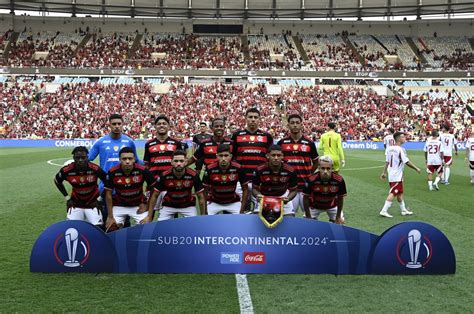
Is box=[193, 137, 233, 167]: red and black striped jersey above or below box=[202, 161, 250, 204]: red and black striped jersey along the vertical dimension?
above

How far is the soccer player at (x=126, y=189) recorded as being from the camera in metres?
6.92

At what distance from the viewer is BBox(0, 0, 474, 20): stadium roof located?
52.5 meters

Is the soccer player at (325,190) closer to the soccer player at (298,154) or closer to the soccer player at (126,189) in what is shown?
the soccer player at (298,154)

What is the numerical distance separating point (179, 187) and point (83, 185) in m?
1.40

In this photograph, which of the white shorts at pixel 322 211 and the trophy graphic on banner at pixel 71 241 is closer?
the trophy graphic on banner at pixel 71 241

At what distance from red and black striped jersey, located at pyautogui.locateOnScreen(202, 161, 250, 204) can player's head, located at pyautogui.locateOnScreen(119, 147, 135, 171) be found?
114cm

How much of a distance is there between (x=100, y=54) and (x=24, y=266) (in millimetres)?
49962

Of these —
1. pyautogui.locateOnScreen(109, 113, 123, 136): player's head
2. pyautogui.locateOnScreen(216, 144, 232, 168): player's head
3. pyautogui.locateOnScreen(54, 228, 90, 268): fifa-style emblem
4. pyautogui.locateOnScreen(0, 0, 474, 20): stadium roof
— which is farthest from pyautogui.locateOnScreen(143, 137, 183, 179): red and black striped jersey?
pyautogui.locateOnScreen(0, 0, 474, 20): stadium roof

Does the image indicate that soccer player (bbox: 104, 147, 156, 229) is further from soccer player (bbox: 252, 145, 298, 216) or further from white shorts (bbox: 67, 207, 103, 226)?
soccer player (bbox: 252, 145, 298, 216)

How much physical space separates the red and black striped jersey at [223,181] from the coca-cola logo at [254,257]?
52.6 inches

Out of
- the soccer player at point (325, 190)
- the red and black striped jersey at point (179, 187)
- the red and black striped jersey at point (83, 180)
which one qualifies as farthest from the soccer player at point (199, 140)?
the soccer player at point (325, 190)

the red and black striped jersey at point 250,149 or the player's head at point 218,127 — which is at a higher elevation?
the player's head at point 218,127

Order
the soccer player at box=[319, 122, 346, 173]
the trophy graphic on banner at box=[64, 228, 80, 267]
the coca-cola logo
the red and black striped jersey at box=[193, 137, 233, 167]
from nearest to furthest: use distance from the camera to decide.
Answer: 1. the trophy graphic on banner at box=[64, 228, 80, 267]
2. the coca-cola logo
3. the red and black striped jersey at box=[193, 137, 233, 167]
4. the soccer player at box=[319, 122, 346, 173]

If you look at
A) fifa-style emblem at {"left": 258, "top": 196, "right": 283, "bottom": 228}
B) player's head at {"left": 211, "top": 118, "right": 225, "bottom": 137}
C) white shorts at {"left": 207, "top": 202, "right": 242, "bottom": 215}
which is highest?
player's head at {"left": 211, "top": 118, "right": 225, "bottom": 137}
